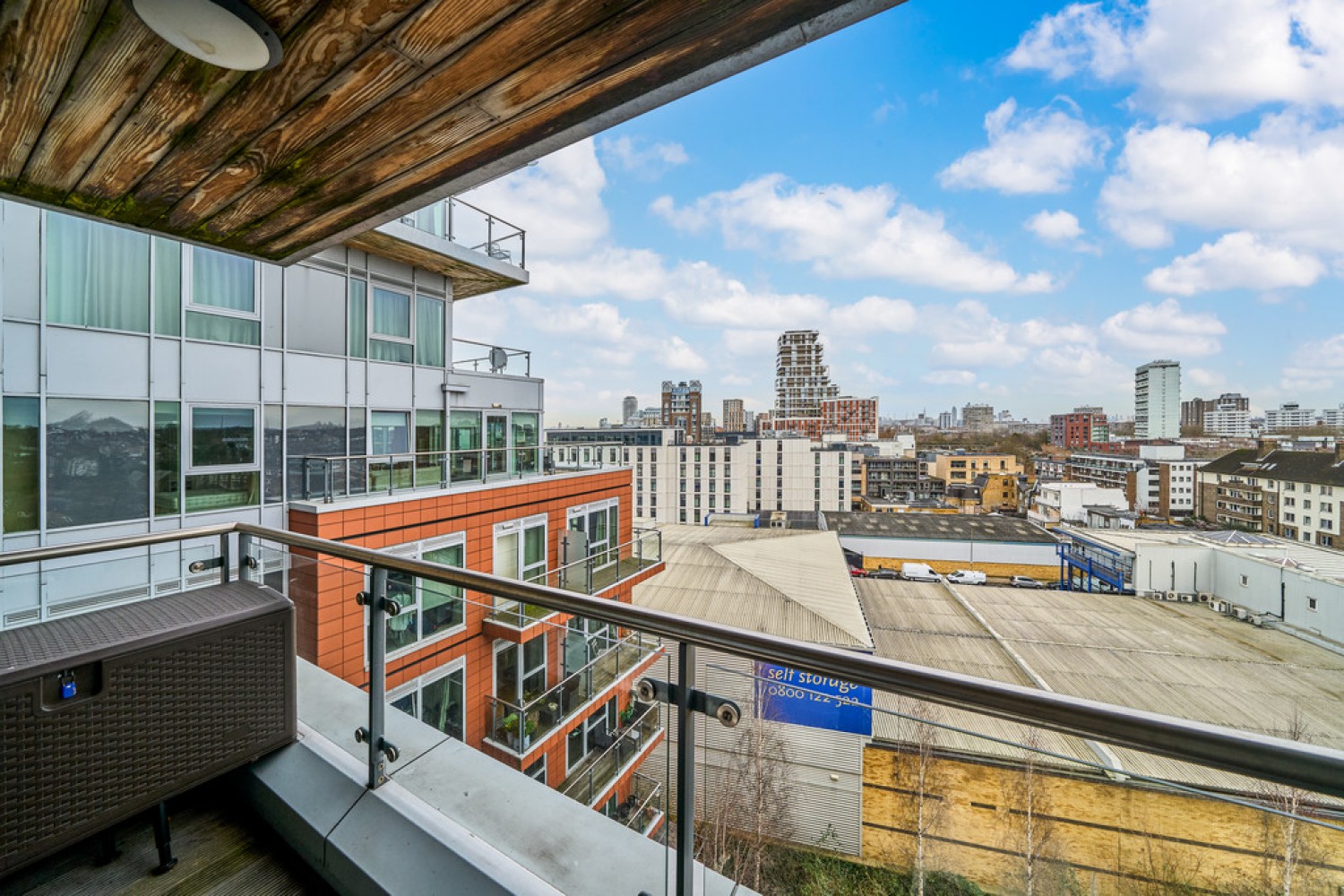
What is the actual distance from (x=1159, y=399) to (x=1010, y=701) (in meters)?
101

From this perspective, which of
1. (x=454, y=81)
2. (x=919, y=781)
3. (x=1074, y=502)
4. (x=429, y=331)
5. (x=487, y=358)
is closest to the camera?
(x=919, y=781)

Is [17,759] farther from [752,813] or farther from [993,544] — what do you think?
[993,544]

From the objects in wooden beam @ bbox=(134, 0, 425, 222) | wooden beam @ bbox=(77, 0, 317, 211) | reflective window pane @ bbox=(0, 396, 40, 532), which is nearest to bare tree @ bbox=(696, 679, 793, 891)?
wooden beam @ bbox=(134, 0, 425, 222)

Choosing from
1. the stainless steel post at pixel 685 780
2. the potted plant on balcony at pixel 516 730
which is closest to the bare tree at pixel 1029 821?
the stainless steel post at pixel 685 780

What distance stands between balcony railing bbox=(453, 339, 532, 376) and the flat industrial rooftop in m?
12.1

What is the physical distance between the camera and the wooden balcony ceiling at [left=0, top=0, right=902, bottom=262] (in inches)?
42.7

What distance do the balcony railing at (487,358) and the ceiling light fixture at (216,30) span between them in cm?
813

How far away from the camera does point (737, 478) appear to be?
4103 centimetres

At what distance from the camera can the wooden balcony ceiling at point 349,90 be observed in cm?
108

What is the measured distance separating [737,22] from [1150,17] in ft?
112

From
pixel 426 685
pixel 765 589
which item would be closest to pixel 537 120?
pixel 426 685

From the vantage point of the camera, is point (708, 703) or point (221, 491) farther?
point (221, 491)

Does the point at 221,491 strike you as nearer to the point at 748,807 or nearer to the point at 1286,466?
the point at 748,807

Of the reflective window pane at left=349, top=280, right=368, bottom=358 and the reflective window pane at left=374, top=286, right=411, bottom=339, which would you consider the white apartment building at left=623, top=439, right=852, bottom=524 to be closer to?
the reflective window pane at left=374, top=286, right=411, bottom=339
